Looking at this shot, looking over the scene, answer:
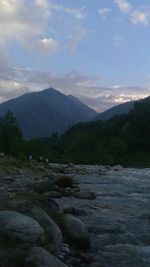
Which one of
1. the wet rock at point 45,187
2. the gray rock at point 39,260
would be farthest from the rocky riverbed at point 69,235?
the wet rock at point 45,187

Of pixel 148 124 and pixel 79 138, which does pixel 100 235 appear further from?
pixel 148 124

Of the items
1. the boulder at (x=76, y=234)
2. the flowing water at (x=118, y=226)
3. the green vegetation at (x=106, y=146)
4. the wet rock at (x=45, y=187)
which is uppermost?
the green vegetation at (x=106, y=146)

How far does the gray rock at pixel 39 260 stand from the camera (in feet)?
34.1

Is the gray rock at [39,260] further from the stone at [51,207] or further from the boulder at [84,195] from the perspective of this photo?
the boulder at [84,195]

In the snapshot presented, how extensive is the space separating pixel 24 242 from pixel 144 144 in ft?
440

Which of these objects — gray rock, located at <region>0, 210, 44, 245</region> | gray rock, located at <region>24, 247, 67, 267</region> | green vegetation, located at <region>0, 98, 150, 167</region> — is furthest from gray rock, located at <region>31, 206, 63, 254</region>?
green vegetation, located at <region>0, 98, 150, 167</region>

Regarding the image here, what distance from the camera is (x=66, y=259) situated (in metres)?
12.7

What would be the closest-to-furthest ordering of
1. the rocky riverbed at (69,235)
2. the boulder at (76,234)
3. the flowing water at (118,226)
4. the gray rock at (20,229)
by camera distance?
the rocky riverbed at (69,235) < the gray rock at (20,229) < the flowing water at (118,226) < the boulder at (76,234)

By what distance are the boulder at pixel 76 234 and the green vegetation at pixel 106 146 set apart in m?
71.3

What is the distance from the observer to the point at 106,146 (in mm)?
134250

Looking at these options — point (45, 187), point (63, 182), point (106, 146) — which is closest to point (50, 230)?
point (45, 187)

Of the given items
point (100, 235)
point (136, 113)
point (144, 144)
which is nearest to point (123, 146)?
Result: point (144, 144)

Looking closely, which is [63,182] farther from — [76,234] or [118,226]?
[76,234]

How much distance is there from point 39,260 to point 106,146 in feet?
407
